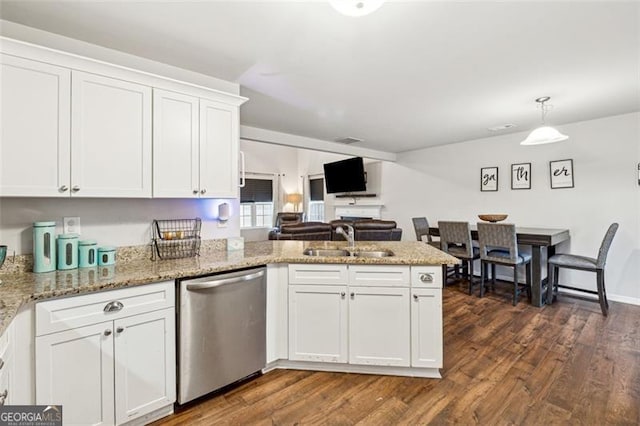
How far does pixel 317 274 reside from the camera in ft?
7.21

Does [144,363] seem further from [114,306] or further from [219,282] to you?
[219,282]

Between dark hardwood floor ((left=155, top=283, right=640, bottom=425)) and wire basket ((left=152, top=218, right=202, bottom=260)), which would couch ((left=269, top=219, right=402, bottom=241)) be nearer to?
dark hardwood floor ((left=155, top=283, right=640, bottom=425))

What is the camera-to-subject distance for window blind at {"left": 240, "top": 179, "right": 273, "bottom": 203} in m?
8.02

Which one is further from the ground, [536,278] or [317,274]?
[317,274]

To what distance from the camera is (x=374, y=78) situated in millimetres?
2625

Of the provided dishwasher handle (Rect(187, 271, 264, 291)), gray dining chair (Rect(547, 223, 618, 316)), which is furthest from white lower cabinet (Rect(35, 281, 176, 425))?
gray dining chair (Rect(547, 223, 618, 316))

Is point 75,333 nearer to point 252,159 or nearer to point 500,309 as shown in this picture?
point 500,309

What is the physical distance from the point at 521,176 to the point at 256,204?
6206mm

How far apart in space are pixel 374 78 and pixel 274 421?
274 cm

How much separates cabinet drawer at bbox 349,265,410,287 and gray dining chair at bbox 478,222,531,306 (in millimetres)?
2282

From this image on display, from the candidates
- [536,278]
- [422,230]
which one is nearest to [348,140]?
[422,230]

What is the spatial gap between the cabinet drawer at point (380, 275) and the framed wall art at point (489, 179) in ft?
12.2

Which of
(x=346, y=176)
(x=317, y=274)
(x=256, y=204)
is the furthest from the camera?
(x=256, y=204)

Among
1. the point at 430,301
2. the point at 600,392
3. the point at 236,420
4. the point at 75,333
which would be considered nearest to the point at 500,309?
the point at 600,392
